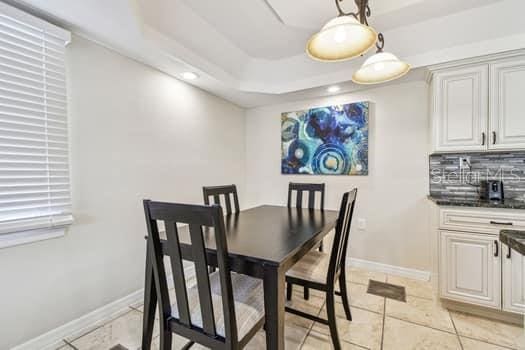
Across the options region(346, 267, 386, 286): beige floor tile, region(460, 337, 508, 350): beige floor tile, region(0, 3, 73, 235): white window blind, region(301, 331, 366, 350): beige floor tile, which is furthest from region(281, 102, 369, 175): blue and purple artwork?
region(0, 3, 73, 235): white window blind

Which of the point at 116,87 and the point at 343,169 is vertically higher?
the point at 116,87

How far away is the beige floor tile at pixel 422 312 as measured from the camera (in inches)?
74.4

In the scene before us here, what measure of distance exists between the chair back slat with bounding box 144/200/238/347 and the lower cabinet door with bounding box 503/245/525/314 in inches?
83.8

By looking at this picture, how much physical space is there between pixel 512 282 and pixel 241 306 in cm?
209

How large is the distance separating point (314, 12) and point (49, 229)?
8.51 ft

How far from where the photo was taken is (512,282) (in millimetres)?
1824

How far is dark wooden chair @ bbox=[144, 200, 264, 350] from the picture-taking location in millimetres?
1002

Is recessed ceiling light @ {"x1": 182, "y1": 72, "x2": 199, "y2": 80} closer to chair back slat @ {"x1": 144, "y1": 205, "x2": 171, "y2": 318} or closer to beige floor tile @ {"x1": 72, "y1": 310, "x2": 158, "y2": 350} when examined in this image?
chair back slat @ {"x1": 144, "y1": 205, "x2": 171, "y2": 318}

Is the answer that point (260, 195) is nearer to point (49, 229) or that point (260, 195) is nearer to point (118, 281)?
point (118, 281)

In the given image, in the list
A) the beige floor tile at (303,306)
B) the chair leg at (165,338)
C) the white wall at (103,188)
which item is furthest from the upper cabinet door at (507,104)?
the white wall at (103,188)

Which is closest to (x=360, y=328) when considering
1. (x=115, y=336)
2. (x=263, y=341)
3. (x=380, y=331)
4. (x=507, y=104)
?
(x=380, y=331)

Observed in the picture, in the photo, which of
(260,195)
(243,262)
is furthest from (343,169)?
(243,262)

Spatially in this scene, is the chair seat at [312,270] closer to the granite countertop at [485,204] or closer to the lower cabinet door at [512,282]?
the granite countertop at [485,204]

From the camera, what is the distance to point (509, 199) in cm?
220
